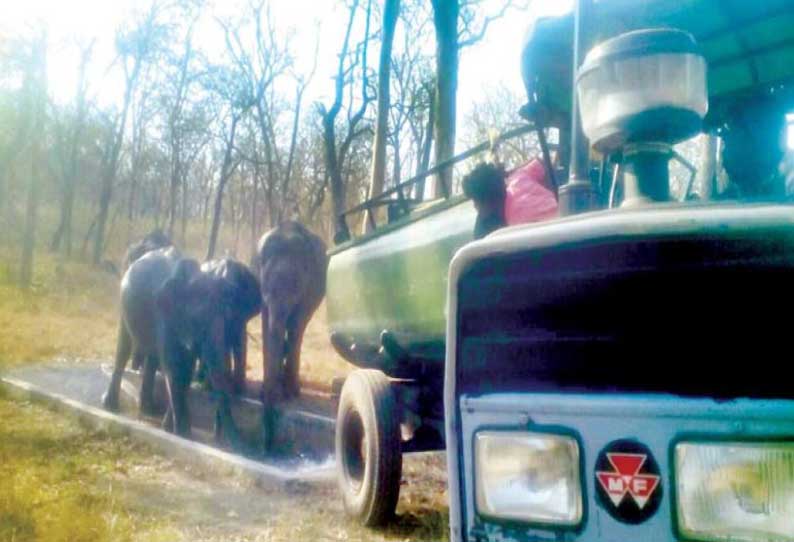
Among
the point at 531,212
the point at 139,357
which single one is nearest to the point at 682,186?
the point at 531,212

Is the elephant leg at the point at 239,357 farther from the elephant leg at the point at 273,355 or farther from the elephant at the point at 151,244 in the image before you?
the elephant at the point at 151,244

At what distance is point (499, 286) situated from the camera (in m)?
2.26

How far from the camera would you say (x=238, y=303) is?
10.3 metres

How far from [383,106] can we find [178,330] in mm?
9359

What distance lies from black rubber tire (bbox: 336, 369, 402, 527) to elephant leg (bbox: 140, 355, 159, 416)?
19.8 ft

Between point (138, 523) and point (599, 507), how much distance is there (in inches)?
150

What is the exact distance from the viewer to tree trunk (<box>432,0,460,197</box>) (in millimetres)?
13305

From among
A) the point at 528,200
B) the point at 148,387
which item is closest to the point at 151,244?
the point at 148,387

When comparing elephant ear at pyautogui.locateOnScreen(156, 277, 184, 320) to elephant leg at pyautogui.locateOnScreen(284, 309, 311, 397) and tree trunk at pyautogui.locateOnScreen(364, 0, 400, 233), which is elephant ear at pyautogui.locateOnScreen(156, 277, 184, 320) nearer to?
elephant leg at pyautogui.locateOnScreen(284, 309, 311, 397)

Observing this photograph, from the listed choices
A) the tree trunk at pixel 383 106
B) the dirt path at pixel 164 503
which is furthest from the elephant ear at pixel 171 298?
the tree trunk at pixel 383 106

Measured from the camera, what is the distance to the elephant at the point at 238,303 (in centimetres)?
993

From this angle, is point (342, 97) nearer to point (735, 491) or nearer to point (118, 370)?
point (118, 370)

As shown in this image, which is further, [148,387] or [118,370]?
[118,370]

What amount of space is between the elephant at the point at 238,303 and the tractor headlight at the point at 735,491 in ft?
25.3
